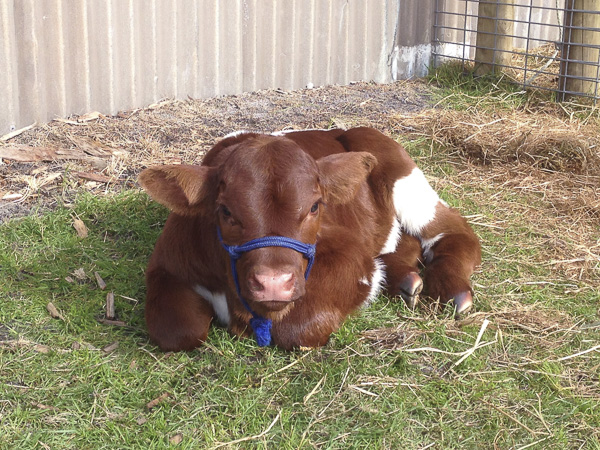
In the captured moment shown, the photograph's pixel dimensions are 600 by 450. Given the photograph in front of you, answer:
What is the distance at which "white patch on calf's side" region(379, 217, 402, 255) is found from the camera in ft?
13.9

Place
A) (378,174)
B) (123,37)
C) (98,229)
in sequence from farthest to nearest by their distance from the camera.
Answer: (123,37) → (98,229) → (378,174)

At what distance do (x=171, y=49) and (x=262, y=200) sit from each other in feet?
13.5

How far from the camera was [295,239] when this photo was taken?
3.00 meters

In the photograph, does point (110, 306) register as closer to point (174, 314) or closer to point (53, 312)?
point (53, 312)

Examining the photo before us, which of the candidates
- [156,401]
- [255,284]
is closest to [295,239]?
[255,284]

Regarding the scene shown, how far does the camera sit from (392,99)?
25.3 feet

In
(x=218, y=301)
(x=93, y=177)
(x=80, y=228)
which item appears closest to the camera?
(x=218, y=301)

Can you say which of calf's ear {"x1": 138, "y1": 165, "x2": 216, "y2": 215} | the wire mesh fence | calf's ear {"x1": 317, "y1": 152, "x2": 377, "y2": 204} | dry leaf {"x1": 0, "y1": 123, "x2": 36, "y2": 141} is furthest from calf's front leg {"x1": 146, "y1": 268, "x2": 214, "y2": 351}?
the wire mesh fence

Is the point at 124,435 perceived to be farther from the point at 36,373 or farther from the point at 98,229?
the point at 98,229

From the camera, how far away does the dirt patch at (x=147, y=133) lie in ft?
16.9

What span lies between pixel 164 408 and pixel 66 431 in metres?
0.37

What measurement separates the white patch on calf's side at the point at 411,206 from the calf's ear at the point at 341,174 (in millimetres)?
818

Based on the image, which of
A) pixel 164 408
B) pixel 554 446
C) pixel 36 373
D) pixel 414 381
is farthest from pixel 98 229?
pixel 554 446

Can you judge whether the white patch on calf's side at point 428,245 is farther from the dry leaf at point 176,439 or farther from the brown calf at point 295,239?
the dry leaf at point 176,439
